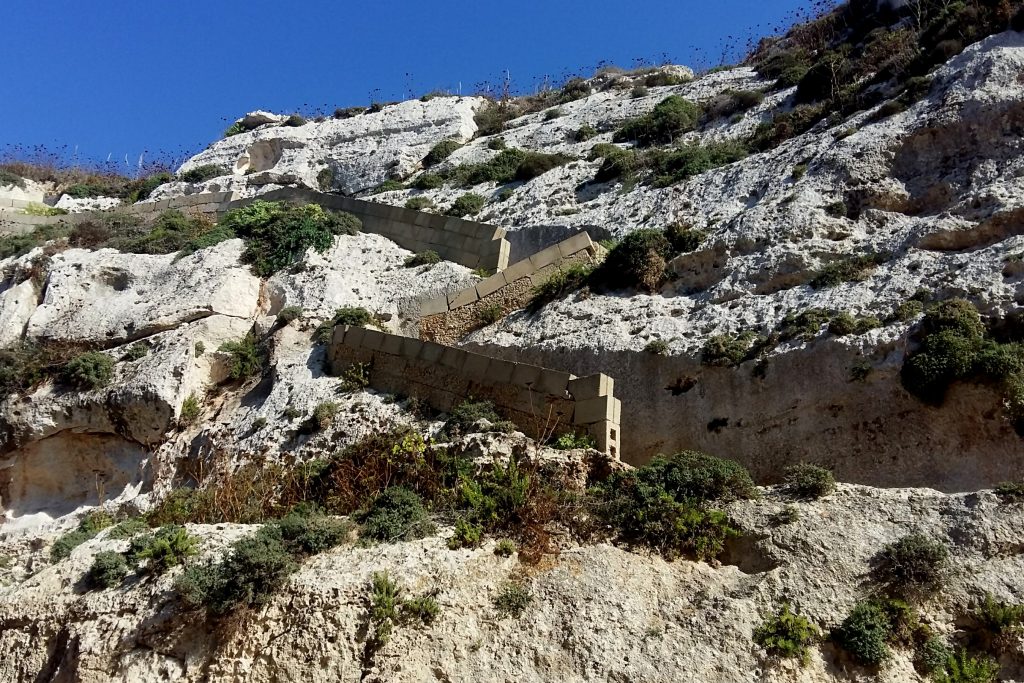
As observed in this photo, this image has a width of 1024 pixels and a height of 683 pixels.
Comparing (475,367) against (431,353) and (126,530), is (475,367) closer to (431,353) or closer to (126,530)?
(431,353)

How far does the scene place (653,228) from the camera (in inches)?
651

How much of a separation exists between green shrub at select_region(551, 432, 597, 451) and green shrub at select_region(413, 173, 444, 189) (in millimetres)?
16499

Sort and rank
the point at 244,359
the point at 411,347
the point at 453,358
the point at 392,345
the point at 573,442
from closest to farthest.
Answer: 1. the point at 573,442
2. the point at 453,358
3. the point at 411,347
4. the point at 392,345
5. the point at 244,359

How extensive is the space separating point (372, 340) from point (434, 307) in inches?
101

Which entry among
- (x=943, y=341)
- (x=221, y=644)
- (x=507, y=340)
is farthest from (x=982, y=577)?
(x=507, y=340)

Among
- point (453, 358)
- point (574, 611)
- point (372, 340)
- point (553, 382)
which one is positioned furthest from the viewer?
point (372, 340)

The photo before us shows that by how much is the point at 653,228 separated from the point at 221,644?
1072 cm

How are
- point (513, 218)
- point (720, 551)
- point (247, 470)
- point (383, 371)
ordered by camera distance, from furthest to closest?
point (513, 218), point (383, 371), point (247, 470), point (720, 551)

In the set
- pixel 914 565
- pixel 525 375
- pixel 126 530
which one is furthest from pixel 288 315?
pixel 914 565

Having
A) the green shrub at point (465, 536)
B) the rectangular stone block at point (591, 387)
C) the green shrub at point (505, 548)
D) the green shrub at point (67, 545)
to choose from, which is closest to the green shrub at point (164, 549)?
the green shrub at point (67, 545)

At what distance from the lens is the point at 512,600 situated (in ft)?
28.1

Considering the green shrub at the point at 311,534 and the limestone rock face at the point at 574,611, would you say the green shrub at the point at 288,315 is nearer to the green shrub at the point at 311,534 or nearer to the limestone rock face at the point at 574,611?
the green shrub at the point at 311,534

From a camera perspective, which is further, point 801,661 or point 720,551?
point 720,551

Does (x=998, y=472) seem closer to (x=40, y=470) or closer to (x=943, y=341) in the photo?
(x=943, y=341)
